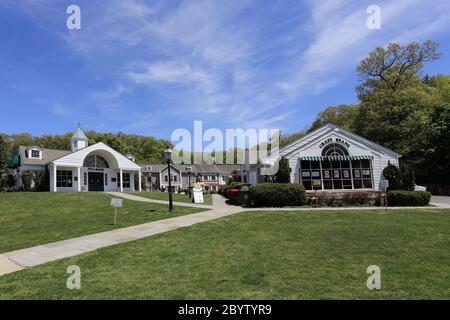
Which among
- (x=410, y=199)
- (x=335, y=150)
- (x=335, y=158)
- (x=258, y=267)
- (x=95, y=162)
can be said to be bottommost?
(x=258, y=267)

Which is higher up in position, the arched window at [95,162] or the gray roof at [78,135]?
the gray roof at [78,135]

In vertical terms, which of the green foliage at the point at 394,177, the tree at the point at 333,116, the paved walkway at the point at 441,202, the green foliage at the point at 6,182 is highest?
the tree at the point at 333,116

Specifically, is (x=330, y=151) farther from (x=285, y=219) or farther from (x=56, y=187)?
(x=56, y=187)

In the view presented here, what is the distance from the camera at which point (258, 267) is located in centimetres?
648

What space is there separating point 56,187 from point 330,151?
28928mm

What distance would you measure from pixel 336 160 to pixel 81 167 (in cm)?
2846

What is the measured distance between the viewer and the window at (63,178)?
3494 cm

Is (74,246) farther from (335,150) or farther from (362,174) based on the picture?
(362,174)

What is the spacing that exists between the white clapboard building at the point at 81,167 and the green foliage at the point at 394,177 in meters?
28.8

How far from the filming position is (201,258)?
7.27 m

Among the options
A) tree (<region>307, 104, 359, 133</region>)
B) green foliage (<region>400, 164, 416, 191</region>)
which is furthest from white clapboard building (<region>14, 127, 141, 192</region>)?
tree (<region>307, 104, 359, 133</region>)

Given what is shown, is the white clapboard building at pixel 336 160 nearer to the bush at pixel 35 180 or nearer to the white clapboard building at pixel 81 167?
the white clapboard building at pixel 81 167

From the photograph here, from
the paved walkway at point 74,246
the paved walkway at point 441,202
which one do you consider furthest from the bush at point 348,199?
the paved walkway at point 74,246

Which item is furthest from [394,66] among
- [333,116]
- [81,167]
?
[81,167]
